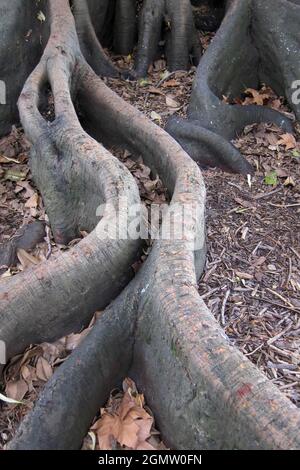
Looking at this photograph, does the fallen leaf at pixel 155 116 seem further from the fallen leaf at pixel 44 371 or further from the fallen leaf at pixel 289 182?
the fallen leaf at pixel 44 371

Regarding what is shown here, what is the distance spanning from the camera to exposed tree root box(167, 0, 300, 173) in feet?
17.1

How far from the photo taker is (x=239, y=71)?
19.7ft

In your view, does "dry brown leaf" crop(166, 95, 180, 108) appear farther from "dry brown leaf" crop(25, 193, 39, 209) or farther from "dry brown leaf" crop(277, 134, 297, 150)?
"dry brown leaf" crop(25, 193, 39, 209)

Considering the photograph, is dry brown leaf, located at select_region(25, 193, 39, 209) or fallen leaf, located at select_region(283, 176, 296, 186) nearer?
dry brown leaf, located at select_region(25, 193, 39, 209)

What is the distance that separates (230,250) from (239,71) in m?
2.74

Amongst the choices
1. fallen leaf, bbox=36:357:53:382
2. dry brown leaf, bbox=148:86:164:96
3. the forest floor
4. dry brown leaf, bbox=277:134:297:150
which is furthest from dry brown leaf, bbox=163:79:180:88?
fallen leaf, bbox=36:357:53:382

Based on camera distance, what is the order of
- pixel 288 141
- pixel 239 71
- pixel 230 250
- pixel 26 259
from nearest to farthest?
pixel 26 259
pixel 230 250
pixel 288 141
pixel 239 71

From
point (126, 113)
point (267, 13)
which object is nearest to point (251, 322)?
point (126, 113)

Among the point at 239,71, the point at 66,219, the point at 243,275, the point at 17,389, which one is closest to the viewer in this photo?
the point at 17,389

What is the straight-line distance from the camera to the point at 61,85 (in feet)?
14.4

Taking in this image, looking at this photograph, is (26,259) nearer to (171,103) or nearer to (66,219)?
(66,219)

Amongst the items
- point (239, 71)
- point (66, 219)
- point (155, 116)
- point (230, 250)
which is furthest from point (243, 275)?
point (239, 71)
